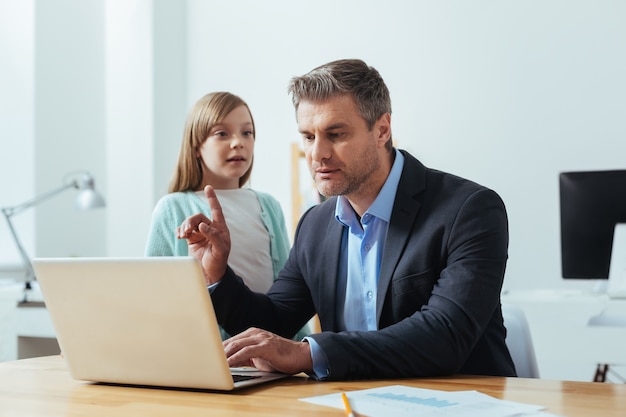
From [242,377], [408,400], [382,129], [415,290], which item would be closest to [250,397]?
[242,377]

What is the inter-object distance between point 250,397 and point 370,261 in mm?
550

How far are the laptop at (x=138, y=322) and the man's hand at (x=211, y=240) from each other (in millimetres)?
348

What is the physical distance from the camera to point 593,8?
3.86 meters

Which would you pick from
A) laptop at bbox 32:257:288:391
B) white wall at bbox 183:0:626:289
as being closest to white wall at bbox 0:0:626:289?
white wall at bbox 183:0:626:289

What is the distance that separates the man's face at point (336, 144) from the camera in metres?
A: 1.62

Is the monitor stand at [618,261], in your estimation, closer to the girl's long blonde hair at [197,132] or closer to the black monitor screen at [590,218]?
the black monitor screen at [590,218]

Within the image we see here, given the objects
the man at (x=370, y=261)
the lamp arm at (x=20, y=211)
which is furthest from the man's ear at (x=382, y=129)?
the lamp arm at (x=20, y=211)

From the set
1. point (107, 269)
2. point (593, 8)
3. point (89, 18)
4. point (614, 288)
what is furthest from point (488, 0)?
point (107, 269)

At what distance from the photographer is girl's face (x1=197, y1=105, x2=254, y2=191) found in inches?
85.4

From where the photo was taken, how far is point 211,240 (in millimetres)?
1619

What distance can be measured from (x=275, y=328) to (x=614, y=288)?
151 cm

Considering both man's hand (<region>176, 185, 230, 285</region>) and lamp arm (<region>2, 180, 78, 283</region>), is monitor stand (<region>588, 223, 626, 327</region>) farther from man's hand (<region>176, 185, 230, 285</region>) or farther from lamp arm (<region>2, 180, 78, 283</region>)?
lamp arm (<region>2, 180, 78, 283</region>)

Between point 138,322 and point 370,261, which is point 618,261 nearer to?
point 370,261

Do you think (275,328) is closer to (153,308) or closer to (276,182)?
(153,308)
